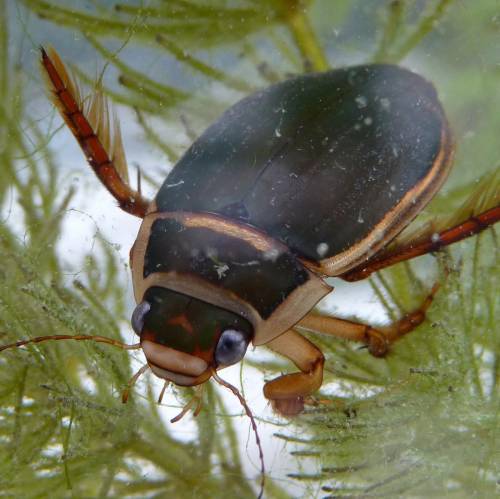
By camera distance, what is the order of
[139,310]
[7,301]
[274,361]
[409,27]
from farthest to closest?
[409,27], [274,361], [7,301], [139,310]

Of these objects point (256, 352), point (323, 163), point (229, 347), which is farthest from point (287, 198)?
point (256, 352)

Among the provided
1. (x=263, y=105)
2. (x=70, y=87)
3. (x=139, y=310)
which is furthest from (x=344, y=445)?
(x=70, y=87)

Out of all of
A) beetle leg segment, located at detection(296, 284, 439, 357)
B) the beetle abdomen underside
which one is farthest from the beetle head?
beetle leg segment, located at detection(296, 284, 439, 357)

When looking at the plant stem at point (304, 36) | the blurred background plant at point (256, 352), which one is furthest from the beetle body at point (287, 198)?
the plant stem at point (304, 36)

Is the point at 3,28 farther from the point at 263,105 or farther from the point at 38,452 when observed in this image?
the point at 38,452

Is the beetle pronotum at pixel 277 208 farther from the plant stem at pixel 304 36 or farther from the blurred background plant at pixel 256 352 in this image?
the plant stem at pixel 304 36

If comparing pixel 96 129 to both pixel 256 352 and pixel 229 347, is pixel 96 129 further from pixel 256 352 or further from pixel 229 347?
pixel 256 352

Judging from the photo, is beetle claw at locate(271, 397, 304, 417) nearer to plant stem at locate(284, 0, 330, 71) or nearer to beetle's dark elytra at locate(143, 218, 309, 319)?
beetle's dark elytra at locate(143, 218, 309, 319)
